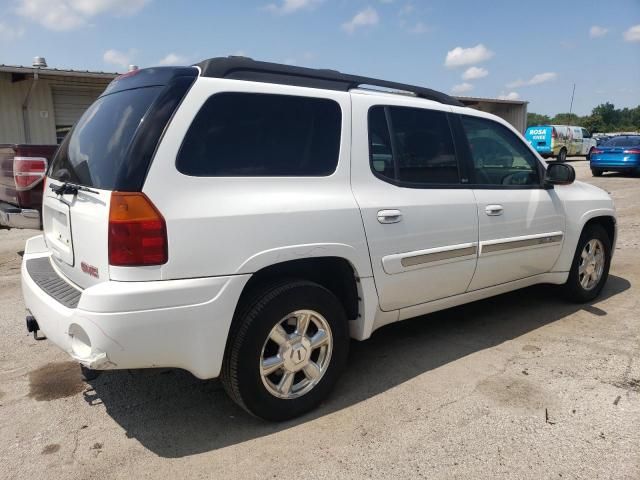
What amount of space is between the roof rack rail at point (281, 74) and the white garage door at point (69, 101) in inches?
565

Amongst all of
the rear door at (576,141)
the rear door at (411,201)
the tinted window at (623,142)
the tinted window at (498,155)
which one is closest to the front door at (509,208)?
the tinted window at (498,155)

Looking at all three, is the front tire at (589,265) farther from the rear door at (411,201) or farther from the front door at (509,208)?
the rear door at (411,201)

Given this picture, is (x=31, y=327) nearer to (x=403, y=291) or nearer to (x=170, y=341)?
(x=170, y=341)

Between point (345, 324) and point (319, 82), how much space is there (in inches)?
57.3

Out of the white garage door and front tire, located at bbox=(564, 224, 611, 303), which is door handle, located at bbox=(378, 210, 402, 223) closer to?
front tire, located at bbox=(564, 224, 611, 303)

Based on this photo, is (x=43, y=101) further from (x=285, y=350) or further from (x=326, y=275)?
(x=285, y=350)

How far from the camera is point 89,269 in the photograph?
8.75 ft

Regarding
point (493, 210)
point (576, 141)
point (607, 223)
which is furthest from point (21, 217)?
point (576, 141)

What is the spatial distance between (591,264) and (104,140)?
438 centimetres

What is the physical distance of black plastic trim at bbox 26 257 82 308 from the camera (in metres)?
2.78

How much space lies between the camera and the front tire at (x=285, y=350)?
2.77 metres

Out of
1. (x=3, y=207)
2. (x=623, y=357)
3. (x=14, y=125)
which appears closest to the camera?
(x=623, y=357)

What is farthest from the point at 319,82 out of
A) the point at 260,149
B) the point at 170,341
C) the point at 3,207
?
the point at 3,207

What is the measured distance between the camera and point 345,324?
318 cm
